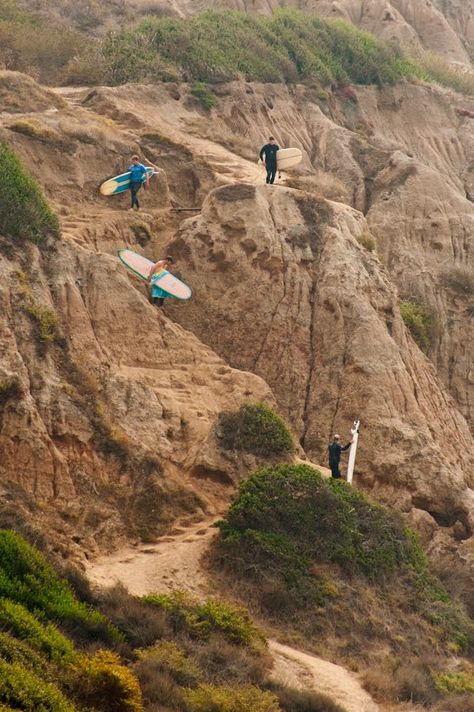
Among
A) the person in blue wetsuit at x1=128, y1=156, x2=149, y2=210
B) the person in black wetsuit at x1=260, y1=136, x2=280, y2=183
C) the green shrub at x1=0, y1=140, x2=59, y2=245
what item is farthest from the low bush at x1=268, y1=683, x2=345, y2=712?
the person in black wetsuit at x1=260, y1=136, x2=280, y2=183

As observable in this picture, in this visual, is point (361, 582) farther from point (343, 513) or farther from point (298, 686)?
point (298, 686)

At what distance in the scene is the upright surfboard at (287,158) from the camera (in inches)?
1086

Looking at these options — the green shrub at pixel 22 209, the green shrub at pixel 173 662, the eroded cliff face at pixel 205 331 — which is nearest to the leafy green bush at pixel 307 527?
the eroded cliff face at pixel 205 331

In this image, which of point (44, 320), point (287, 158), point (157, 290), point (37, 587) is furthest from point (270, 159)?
point (37, 587)

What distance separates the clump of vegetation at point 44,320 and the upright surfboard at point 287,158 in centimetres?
1073

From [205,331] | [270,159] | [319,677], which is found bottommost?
[205,331]

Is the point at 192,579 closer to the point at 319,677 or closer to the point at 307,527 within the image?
the point at 307,527

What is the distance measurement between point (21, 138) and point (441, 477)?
11.6 meters

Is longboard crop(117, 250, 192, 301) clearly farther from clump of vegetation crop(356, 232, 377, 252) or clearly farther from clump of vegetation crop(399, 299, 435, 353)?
clump of vegetation crop(399, 299, 435, 353)

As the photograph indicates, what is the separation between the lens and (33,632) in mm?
11094

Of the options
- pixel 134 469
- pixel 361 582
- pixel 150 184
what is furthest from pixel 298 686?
pixel 150 184

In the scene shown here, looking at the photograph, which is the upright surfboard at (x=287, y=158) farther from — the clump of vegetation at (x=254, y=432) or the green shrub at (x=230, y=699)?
the green shrub at (x=230, y=699)

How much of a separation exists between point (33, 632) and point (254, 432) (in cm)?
852

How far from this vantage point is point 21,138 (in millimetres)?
24516
